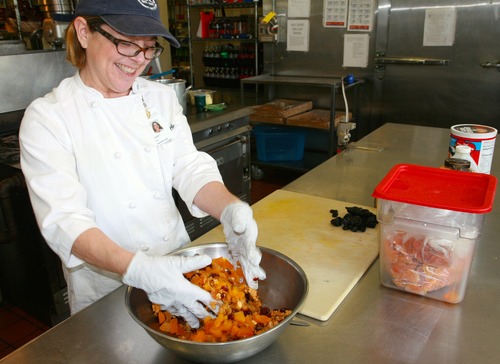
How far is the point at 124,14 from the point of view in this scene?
118 centimetres

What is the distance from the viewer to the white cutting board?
1163 millimetres

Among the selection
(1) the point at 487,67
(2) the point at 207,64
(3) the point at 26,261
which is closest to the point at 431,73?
(1) the point at 487,67

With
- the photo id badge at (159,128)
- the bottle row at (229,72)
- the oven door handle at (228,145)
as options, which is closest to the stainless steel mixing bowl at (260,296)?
the photo id badge at (159,128)

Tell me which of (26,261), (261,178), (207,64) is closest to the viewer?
(26,261)

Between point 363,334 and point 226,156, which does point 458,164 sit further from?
point 226,156

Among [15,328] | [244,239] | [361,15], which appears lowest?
[15,328]

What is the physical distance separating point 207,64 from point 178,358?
495cm

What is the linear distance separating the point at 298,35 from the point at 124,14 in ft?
12.1

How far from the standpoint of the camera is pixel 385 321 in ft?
3.45

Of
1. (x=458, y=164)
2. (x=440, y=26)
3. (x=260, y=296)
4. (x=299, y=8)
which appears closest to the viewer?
(x=260, y=296)

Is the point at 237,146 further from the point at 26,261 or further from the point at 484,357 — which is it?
the point at 484,357

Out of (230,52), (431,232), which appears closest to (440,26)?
(230,52)

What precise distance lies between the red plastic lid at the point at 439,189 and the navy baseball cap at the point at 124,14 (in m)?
0.73

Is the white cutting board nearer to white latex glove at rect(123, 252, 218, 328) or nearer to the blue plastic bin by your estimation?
white latex glove at rect(123, 252, 218, 328)
